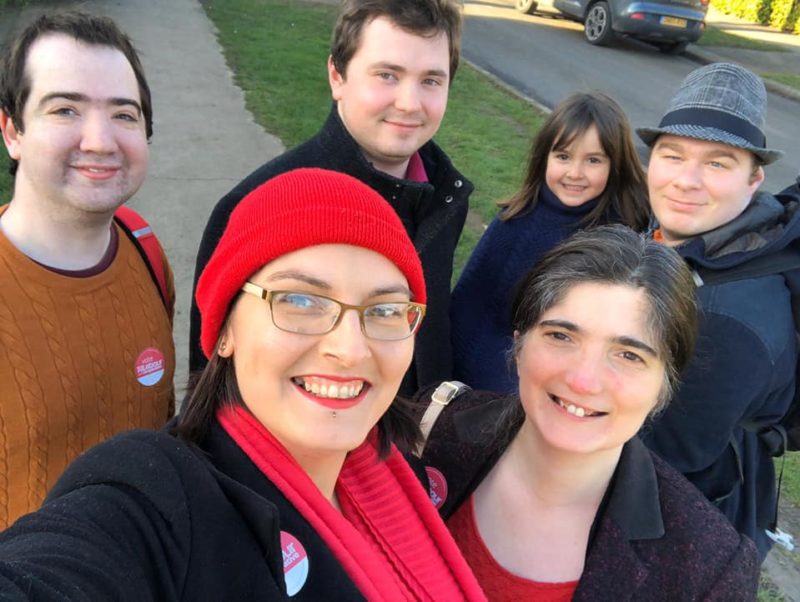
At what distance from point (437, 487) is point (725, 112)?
5.03 feet

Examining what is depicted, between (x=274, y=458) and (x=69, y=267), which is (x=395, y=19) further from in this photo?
(x=274, y=458)

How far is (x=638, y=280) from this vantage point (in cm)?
181

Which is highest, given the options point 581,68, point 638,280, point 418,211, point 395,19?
point 395,19

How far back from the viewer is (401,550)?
152 centimetres

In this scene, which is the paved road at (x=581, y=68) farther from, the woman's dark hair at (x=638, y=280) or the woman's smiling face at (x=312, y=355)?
the woman's smiling face at (x=312, y=355)

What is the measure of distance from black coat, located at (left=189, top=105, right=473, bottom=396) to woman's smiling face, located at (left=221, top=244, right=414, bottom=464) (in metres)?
0.96

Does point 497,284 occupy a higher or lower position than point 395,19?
lower

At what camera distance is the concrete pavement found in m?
5.11

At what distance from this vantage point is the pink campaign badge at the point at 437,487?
6.30ft

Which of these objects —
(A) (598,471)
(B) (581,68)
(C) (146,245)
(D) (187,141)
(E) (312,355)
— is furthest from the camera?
(B) (581,68)

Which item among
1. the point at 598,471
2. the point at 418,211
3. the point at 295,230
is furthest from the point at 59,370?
the point at 598,471

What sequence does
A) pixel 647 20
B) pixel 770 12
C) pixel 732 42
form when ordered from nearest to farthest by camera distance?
pixel 647 20 → pixel 732 42 → pixel 770 12

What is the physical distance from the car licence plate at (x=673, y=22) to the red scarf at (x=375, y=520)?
13929 millimetres

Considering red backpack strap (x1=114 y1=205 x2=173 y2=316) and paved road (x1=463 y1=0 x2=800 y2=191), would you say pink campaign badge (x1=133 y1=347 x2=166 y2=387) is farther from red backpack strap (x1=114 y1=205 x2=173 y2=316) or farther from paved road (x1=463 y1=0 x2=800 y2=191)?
paved road (x1=463 y1=0 x2=800 y2=191)
